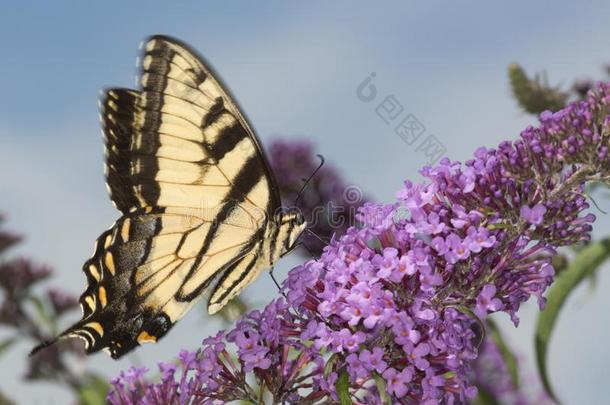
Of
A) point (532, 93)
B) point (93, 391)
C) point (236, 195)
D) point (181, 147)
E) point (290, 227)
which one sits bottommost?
point (532, 93)

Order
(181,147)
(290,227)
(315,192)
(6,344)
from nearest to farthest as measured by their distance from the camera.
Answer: (290,227), (181,147), (315,192), (6,344)

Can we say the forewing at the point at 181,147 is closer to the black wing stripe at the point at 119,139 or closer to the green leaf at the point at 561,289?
the black wing stripe at the point at 119,139

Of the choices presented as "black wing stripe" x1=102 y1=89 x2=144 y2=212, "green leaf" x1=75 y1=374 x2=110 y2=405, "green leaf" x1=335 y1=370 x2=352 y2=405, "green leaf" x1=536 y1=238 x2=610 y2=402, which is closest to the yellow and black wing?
"black wing stripe" x1=102 y1=89 x2=144 y2=212

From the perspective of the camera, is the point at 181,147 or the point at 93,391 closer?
the point at 181,147

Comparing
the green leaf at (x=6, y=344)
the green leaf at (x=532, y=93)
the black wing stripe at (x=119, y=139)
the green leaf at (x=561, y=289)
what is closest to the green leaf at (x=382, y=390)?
the black wing stripe at (x=119, y=139)

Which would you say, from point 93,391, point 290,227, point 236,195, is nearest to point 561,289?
point 290,227

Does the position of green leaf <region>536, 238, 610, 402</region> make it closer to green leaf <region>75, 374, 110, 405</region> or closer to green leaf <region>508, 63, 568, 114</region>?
green leaf <region>508, 63, 568, 114</region>

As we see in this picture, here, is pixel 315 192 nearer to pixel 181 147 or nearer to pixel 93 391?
Answer: pixel 181 147
